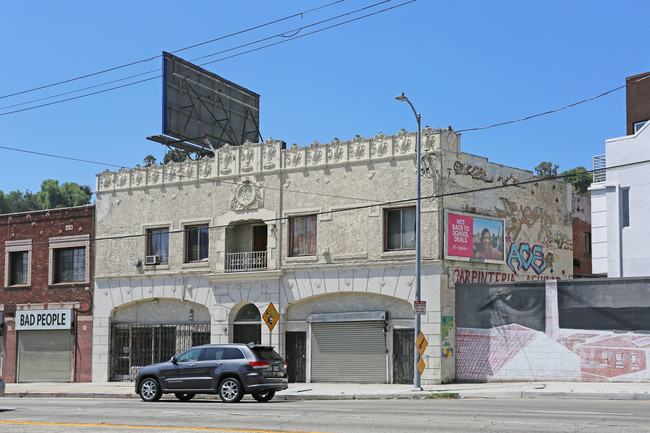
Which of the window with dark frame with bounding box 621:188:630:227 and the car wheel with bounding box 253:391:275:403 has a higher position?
the window with dark frame with bounding box 621:188:630:227

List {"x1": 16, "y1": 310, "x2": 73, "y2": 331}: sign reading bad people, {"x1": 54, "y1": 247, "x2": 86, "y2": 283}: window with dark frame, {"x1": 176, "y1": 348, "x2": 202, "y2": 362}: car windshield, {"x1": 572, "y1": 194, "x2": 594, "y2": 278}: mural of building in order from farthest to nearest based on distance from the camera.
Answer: {"x1": 54, "y1": 247, "x2": 86, "y2": 283}: window with dark frame < {"x1": 16, "y1": 310, "x2": 73, "y2": 331}: sign reading bad people < {"x1": 572, "y1": 194, "x2": 594, "y2": 278}: mural of building < {"x1": 176, "y1": 348, "x2": 202, "y2": 362}: car windshield

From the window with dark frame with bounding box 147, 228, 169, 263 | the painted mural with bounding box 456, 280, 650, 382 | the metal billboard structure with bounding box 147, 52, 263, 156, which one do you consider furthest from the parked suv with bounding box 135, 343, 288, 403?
the metal billboard structure with bounding box 147, 52, 263, 156

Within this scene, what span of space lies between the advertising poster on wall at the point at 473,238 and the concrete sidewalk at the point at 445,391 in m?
4.53

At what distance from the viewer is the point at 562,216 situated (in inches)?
1358

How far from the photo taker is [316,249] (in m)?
31.9

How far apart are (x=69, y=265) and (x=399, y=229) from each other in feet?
54.8

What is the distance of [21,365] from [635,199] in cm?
2748

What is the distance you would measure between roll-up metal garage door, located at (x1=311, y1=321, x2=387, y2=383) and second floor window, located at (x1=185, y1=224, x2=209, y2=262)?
6.16 m

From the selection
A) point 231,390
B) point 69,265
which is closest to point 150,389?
point 231,390

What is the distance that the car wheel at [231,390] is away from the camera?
22.2m

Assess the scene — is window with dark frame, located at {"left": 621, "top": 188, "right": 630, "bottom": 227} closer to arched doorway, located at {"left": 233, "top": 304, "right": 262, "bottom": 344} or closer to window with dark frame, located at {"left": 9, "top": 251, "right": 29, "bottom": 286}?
arched doorway, located at {"left": 233, "top": 304, "right": 262, "bottom": 344}

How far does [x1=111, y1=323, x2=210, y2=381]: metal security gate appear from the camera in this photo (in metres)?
35.0

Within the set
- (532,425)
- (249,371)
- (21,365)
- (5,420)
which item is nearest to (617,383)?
(249,371)

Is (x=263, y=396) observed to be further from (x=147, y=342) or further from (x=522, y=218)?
(x=147, y=342)
